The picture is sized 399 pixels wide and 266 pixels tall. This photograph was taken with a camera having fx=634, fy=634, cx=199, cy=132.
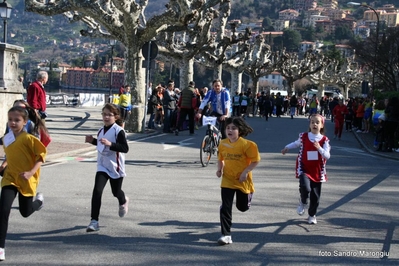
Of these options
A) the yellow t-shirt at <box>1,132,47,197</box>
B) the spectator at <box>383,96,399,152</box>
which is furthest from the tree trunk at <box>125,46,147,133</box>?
the yellow t-shirt at <box>1,132,47,197</box>

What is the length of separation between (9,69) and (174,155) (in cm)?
462

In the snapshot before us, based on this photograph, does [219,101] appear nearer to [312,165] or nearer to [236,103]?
[312,165]

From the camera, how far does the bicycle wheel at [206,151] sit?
12.8m

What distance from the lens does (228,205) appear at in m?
6.45

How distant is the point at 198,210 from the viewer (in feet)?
26.9

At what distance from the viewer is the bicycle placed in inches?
498

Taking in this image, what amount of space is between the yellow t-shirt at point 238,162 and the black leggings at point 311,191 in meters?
1.18

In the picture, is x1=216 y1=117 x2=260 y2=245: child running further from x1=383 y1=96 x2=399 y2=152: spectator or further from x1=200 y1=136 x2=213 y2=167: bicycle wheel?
x1=383 y1=96 x2=399 y2=152: spectator

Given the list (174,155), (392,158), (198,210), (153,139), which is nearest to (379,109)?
(392,158)

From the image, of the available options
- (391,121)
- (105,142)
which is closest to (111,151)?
(105,142)

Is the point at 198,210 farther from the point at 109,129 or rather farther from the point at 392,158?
the point at 392,158

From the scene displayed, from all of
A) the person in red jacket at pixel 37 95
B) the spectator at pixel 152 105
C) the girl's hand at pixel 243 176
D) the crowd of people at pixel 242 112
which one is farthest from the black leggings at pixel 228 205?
the spectator at pixel 152 105

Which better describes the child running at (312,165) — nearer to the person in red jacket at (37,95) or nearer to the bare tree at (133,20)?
the person in red jacket at (37,95)

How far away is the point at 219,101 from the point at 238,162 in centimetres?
650
